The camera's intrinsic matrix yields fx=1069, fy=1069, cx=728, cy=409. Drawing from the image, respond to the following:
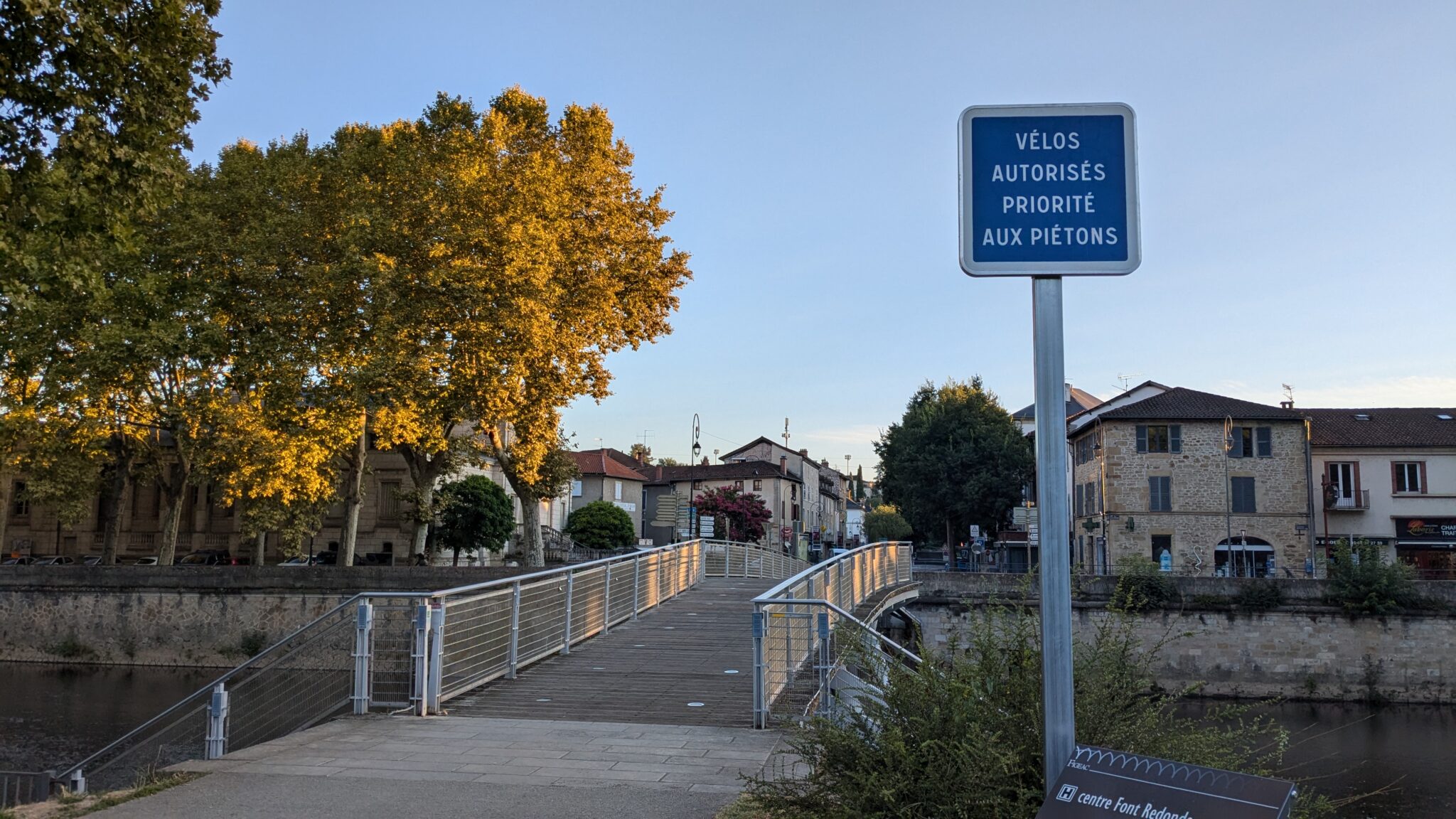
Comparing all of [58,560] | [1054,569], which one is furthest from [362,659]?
[58,560]

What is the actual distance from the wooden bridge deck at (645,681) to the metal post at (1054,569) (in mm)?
6643

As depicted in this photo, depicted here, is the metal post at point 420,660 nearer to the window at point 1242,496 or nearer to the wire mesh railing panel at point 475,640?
the wire mesh railing panel at point 475,640

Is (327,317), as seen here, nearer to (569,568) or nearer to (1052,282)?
(569,568)

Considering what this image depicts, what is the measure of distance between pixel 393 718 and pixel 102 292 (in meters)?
5.86

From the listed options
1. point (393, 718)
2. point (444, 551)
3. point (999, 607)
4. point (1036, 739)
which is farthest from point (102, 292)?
point (444, 551)

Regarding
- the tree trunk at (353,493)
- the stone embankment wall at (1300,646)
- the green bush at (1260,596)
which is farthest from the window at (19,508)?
the green bush at (1260,596)

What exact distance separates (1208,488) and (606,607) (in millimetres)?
36542

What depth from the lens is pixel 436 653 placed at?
35.0ft

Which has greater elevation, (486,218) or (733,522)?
(486,218)

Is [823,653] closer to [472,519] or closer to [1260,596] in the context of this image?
[1260,596]

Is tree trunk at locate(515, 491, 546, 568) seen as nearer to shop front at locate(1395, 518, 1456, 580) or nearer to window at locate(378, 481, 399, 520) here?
window at locate(378, 481, 399, 520)

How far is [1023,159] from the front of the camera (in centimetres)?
395

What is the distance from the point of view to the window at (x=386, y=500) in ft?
146

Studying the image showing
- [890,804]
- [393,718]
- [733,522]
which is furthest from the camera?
[733,522]
